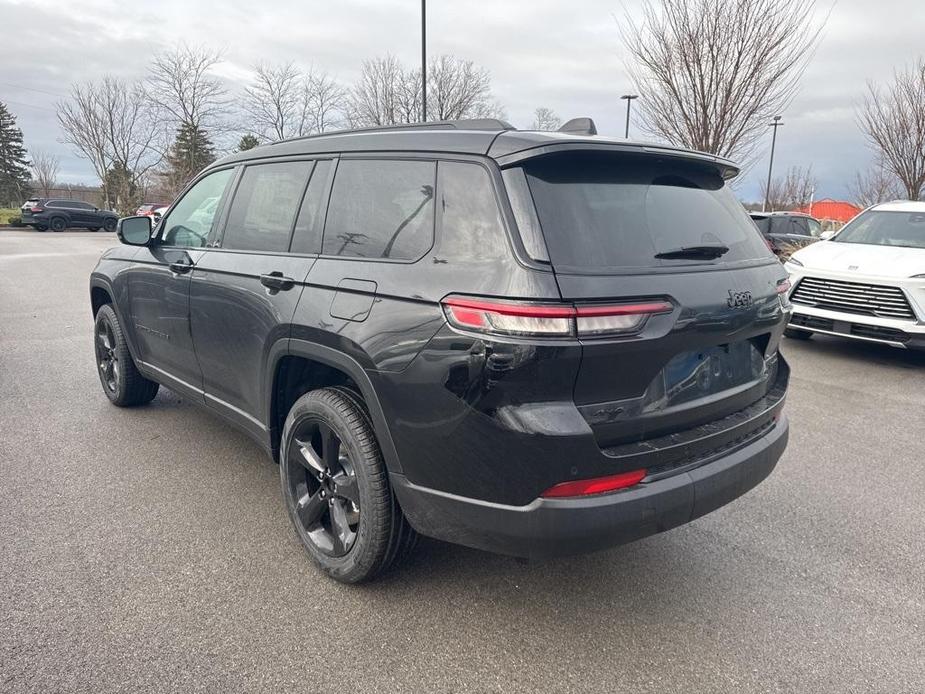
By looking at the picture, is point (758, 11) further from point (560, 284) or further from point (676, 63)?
point (560, 284)

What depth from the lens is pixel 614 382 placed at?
2.09 m

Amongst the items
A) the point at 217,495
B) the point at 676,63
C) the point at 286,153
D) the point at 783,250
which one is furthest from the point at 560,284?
the point at 676,63

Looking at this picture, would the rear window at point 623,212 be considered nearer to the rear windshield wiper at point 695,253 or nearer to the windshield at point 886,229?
the rear windshield wiper at point 695,253

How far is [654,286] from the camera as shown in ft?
7.18

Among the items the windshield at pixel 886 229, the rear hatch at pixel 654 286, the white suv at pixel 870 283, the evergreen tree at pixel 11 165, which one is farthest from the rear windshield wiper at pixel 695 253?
the evergreen tree at pixel 11 165

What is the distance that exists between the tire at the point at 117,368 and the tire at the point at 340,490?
237cm

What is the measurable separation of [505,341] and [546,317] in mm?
148

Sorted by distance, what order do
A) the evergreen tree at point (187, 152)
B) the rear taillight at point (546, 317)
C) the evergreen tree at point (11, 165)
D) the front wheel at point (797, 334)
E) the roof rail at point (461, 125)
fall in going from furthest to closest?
the evergreen tree at point (11, 165) → the evergreen tree at point (187, 152) → the front wheel at point (797, 334) → the roof rail at point (461, 125) → the rear taillight at point (546, 317)

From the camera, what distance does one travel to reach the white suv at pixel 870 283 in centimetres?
636

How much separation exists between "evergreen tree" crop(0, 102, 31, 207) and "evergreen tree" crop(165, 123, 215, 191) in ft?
78.2

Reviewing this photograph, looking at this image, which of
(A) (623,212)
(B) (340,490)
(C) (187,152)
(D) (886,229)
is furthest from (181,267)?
(C) (187,152)

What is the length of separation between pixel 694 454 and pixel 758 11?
1315 cm

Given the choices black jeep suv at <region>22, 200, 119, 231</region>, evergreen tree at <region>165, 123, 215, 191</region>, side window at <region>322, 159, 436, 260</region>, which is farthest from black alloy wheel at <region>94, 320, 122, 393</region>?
evergreen tree at <region>165, 123, 215, 191</region>

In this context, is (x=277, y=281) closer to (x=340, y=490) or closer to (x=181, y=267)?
(x=340, y=490)
